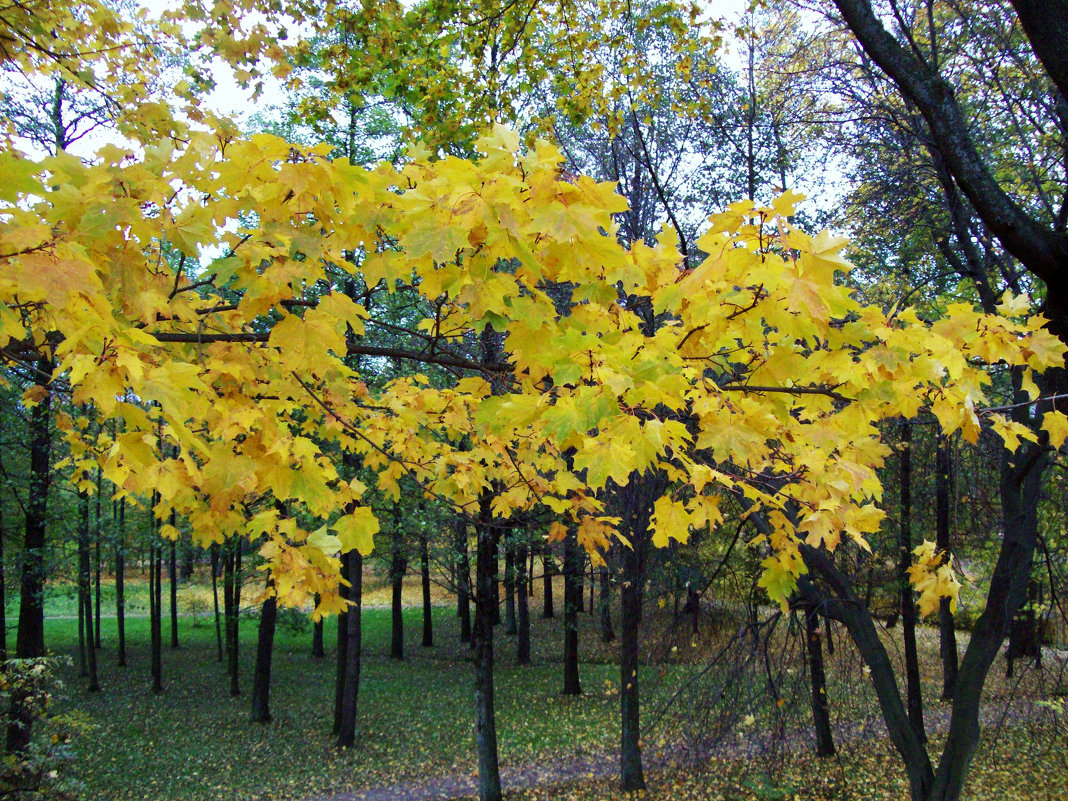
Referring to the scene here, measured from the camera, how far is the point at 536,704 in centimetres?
1426

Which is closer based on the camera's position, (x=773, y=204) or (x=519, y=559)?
(x=773, y=204)

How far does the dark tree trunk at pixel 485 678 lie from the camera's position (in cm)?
862

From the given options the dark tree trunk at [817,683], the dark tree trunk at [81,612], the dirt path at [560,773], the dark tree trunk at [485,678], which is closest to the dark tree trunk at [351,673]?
the dirt path at [560,773]

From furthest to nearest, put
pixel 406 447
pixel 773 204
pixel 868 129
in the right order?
1. pixel 868 129
2. pixel 406 447
3. pixel 773 204

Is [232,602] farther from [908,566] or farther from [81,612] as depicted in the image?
[908,566]

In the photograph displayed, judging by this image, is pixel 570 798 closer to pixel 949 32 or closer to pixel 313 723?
pixel 313 723

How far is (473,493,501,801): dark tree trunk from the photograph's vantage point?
862 cm

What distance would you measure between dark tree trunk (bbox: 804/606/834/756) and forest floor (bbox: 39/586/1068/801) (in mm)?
218

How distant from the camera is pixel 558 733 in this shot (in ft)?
40.2

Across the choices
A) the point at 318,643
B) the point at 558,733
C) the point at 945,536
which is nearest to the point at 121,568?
the point at 318,643

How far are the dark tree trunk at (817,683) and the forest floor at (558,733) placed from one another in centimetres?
22

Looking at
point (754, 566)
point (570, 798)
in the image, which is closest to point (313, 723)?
point (570, 798)

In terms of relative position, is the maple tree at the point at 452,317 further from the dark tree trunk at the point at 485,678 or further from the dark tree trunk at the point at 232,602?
the dark tree trunk at the point at 232,602

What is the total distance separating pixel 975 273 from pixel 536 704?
11967 mm
